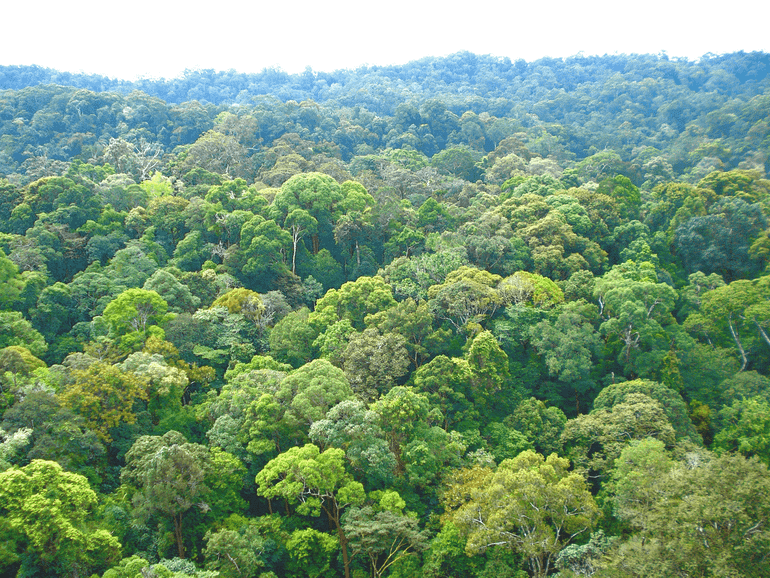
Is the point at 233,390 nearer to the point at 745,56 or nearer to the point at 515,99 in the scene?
the point at 515,99

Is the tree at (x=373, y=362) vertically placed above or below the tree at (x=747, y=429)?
above

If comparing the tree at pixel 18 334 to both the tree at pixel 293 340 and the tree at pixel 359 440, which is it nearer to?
the tree at pixel 293 340

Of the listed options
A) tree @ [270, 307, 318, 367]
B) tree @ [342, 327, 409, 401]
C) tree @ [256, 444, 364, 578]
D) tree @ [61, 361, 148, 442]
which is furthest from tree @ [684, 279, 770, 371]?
tree @ [61, 361, 148, 442]

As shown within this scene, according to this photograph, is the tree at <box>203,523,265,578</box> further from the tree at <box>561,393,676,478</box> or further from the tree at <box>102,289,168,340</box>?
the tree at <box>561,393,676,478</box>

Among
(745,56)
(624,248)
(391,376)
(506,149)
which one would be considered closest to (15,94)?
(506,149)

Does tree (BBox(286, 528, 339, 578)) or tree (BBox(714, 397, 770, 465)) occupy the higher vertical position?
tree (BBox(714, 397, 770, 465))

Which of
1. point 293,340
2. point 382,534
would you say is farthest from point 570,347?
point 293,340

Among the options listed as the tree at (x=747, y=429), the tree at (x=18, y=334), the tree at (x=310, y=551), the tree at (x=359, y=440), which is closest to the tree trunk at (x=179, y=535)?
the tree at (x=310, y=551)
